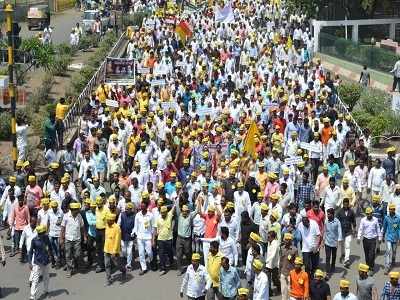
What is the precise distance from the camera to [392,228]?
1407cm

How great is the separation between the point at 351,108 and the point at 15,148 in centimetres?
1147

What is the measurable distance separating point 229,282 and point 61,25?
39886 mm

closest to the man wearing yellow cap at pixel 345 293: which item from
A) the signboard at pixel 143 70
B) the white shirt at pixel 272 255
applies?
the white shirt at pixel 272 255

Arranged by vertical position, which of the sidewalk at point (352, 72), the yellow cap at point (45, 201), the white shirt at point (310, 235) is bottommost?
the white shirt at point (310, 235)

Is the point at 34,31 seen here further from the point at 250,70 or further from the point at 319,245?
the point at 319,245

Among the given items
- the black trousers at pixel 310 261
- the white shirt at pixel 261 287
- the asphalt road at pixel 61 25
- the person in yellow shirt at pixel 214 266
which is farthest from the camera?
the asphalt road at pixel 61 25

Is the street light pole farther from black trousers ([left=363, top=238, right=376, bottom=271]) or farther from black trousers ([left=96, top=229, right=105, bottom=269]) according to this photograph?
black trousers ([left=363, top=238, right=376, bottom=271])

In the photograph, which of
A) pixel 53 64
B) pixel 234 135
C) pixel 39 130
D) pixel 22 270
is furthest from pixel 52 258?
pixel 53 64

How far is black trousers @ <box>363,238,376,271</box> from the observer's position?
14070mm

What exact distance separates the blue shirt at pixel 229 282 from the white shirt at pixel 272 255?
3.42 feet

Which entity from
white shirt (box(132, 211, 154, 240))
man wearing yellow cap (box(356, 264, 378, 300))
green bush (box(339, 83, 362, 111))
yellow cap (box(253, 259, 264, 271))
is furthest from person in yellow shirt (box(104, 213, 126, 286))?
green bush (box(339, 83, 362, 111))

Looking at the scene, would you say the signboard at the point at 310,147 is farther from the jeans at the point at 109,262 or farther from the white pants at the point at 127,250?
the jeans at the point at 109,262

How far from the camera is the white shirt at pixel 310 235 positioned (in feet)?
44.3

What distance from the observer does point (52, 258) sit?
15.0 meters
